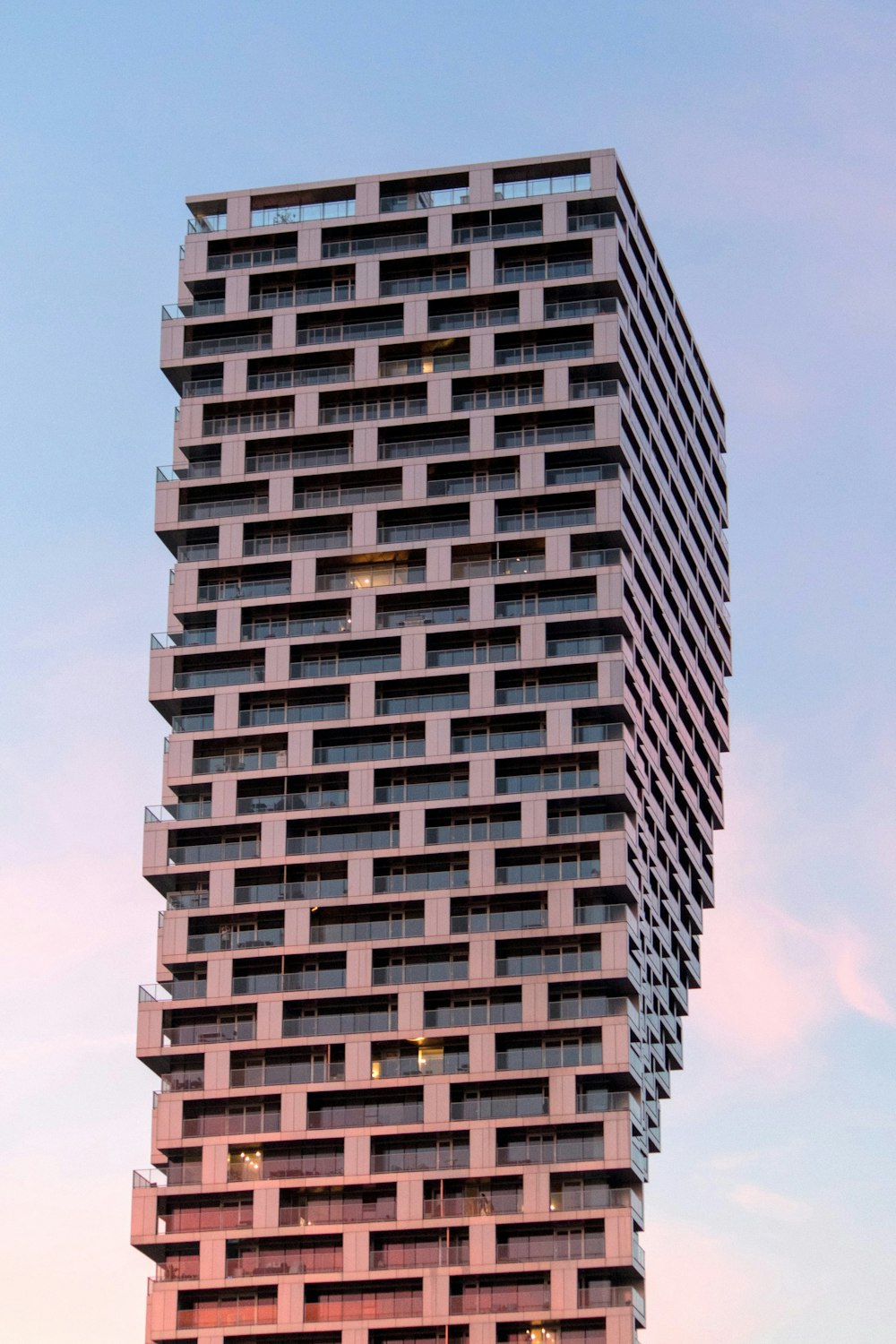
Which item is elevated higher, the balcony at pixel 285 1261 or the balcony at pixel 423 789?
the balcony at pixel 423 789

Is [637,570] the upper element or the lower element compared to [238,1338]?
upper

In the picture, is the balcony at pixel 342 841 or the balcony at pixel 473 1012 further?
the balcony at pixel 342 841

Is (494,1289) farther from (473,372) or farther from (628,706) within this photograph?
(473,372)

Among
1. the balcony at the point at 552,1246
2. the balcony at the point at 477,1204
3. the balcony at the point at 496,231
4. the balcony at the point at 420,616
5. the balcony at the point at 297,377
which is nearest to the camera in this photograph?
the balcony at the point at 552,1246

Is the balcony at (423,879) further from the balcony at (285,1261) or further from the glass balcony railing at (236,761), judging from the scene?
the balcony at (285,1261)

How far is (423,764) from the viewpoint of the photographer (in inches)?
6875

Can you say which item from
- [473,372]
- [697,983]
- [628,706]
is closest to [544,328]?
[473,372]

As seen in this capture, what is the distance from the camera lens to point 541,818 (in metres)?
171

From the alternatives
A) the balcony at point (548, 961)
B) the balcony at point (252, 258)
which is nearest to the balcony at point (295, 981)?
the balcony at point (548, 961)

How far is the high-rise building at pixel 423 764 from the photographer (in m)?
166

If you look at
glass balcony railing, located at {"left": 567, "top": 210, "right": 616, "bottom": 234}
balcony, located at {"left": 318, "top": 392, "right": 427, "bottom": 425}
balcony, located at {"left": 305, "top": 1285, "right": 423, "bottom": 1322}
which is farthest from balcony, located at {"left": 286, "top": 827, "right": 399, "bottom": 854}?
glass balcony railing, located at {"left": 567, "top": 210, "right": 616, "bottom": 234}

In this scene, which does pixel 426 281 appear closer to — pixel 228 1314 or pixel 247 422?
pixel 247 422

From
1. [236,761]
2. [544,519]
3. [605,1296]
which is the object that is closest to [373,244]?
[544,519]

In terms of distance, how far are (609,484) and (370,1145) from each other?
129ft
